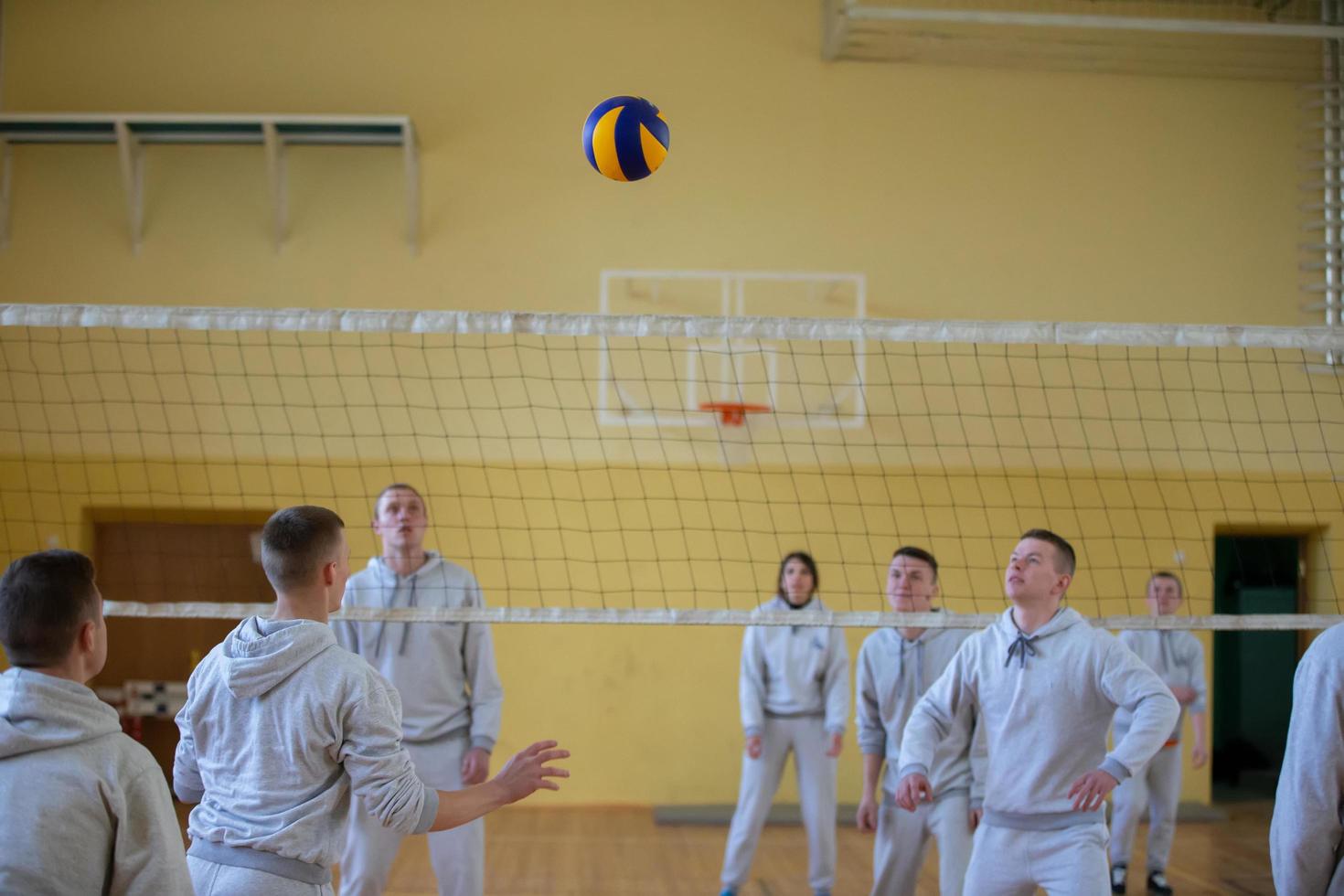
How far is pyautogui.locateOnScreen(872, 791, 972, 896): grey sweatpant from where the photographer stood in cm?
469

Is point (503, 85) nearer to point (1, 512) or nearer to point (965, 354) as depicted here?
point (965, 354)

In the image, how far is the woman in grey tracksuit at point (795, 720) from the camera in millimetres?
6039

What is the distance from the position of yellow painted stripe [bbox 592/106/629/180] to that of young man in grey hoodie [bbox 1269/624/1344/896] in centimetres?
327

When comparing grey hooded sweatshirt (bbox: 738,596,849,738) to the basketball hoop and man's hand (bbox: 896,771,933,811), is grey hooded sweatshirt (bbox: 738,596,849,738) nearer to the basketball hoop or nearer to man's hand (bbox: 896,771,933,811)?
the basketball hoop

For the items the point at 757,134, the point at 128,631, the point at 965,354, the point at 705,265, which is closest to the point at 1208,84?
the point at 965,354

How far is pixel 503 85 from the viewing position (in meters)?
8.80

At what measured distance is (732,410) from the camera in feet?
26.9

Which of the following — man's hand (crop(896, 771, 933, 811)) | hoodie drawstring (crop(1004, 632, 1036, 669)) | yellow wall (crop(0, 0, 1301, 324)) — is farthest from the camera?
yellow wall (crop(0, 0, 1301, 324))

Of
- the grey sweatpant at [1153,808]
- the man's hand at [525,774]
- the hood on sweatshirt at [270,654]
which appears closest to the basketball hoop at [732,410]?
the grey sweatpant at [1153,808]

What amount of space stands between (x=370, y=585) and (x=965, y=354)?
17.1 ft

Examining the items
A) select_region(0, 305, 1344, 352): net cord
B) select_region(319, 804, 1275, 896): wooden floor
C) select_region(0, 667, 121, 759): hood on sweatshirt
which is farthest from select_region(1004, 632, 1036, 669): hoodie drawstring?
select_region(319, 804, 1275, 896): wooden floor

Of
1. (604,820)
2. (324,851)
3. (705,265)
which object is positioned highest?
(705,265)

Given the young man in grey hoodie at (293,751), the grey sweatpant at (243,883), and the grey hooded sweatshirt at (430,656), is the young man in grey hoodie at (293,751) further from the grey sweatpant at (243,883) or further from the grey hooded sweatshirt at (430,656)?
the grey hooded sweatshirt at (430,656)

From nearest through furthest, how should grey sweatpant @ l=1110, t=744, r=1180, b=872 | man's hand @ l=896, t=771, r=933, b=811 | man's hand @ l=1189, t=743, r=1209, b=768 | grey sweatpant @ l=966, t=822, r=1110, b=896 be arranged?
grey sweatpant @ l=966, t=822, r=1110, b=896, man's hand @ l=896, t=771, r=933, b=811, grey sweatpant @ l=1110, t=744, r=1180, b=872, man's hand @ l=1189, t=743, r=1209, b=768
